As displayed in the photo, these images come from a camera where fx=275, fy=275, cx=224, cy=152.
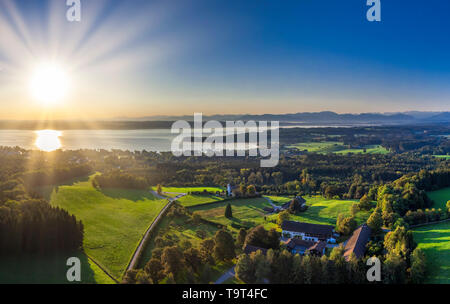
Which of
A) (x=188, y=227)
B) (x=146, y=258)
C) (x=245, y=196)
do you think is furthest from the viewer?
(x=245, y=196)

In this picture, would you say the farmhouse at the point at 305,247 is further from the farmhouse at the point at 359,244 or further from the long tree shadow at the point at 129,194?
the long tree shadow at the point at 129,194

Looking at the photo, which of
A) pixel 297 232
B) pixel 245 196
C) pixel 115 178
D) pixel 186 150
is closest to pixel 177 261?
pixel 297 232

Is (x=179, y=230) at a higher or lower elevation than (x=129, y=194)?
lower

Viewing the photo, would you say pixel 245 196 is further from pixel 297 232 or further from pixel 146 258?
pixel 146 258

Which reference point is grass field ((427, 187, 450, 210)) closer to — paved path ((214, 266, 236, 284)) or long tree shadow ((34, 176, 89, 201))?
paved path ((214, 266, 236, 284))

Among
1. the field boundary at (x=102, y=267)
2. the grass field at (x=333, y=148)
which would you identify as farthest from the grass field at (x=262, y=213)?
the grass field at (x=333, y=148)

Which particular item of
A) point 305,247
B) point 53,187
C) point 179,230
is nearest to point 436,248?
point 305,247

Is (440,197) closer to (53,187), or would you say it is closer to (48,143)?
(53,187)
